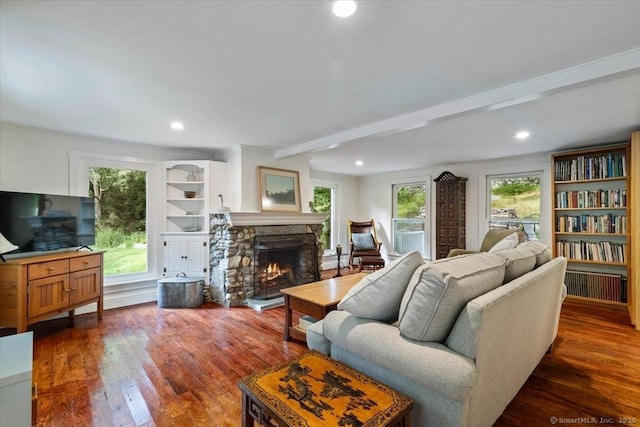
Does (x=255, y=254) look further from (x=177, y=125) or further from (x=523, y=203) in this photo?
(x=523, y=203)

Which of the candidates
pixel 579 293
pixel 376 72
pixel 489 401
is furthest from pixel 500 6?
pixel 579 293

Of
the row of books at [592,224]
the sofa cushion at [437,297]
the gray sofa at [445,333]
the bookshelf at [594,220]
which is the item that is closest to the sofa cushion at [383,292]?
the gray sofa at [445,333]

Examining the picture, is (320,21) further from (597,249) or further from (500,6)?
(597,249)

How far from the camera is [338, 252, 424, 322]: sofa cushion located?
1615 mm

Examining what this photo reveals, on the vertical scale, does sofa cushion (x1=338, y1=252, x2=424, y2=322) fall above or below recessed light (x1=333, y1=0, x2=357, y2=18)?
below

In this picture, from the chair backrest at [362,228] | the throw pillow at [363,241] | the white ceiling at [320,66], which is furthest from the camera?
the chair backrest at [362,228]

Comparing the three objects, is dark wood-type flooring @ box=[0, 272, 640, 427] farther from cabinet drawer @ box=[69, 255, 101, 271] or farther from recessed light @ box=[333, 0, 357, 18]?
recessed light @ box=[333, 0, 357, 18]

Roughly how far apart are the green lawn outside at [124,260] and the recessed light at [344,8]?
4000mm

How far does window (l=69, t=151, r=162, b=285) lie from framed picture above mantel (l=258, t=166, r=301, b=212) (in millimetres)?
1470

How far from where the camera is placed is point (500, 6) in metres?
1.40

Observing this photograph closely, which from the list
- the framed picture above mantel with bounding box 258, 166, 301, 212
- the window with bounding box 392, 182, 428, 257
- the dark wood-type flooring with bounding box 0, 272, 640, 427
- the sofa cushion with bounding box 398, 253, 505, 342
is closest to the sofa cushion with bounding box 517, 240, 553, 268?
the dark wood-type flooring with bounding box 0, 272, 640, 427

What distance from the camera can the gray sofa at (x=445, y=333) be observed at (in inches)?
48.8

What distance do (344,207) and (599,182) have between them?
4.29 metres

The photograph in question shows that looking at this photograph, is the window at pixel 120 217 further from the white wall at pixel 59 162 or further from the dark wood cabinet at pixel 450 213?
the dark wood cabinet at pixel 450 213
